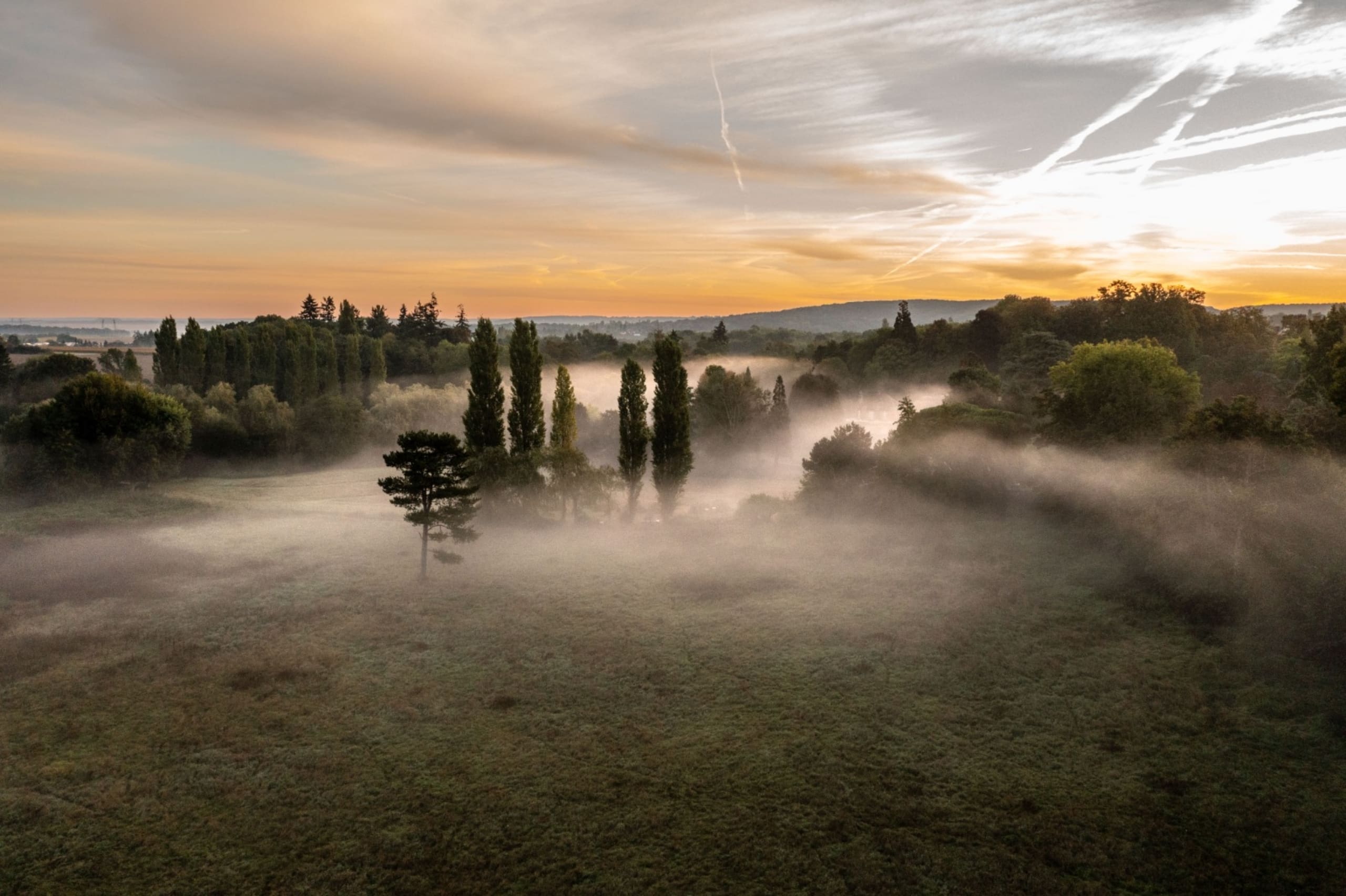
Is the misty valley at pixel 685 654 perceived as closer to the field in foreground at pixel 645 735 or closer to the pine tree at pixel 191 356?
the field in foreground at pixel 645 735

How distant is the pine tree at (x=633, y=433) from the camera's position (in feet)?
158

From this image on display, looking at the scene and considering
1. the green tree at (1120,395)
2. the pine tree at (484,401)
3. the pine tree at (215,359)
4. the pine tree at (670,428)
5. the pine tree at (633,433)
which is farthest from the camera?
the pine tree at (215,359)

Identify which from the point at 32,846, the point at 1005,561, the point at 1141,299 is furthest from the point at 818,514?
the point at 1141,299

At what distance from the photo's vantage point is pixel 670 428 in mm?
48750

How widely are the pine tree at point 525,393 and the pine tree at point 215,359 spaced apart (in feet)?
166

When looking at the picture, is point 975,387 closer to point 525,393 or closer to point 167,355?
point 525,393

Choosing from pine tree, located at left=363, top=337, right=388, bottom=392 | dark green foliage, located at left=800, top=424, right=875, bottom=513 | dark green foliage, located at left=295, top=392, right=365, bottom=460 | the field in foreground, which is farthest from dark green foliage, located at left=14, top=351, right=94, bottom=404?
dark green foliage, located at left=800, top=424, right=875, bottom=513

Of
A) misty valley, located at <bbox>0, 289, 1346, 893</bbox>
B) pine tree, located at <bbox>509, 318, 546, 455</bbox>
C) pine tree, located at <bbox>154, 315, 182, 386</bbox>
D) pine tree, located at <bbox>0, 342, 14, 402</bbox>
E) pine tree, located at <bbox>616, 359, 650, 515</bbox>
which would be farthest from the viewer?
pine tree, located at <bbox>0, 342, 14, 402</bbox>

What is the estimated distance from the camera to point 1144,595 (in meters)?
31.8

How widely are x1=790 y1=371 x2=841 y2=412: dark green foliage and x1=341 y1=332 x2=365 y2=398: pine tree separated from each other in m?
56.8

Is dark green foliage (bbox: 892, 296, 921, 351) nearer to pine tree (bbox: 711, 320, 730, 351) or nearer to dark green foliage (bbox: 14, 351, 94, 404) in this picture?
pine tree (bbox: 711, 320, 730, 351)

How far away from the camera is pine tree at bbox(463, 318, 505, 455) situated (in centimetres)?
5034

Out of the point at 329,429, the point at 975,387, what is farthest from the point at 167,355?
the point at 975,387

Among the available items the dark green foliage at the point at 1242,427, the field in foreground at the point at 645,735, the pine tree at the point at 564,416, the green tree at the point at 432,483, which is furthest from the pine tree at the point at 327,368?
the dark green foliage at the point at 1242,427
